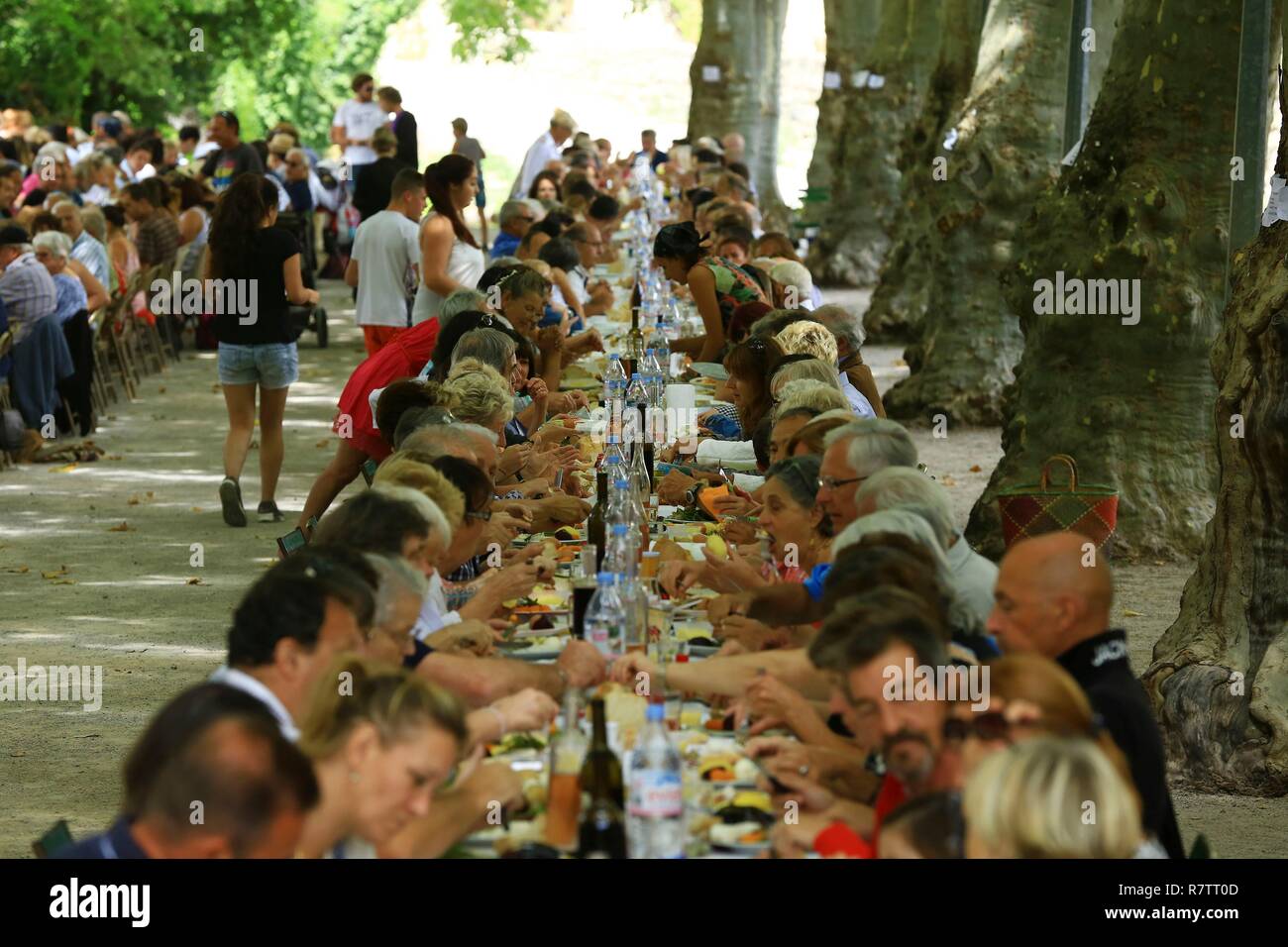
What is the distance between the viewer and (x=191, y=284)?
668 inches

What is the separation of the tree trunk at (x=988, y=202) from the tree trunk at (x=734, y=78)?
38.2ft

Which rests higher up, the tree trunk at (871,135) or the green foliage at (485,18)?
the green foliage at (485,18)

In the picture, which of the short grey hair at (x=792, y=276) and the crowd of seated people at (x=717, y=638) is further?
the short grey hair at (x=792, y=276)

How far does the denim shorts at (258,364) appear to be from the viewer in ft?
35.6

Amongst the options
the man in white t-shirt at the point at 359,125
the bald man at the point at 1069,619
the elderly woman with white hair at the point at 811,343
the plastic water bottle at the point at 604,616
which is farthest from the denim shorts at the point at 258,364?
the man in white t-shirt at the point at 359,125

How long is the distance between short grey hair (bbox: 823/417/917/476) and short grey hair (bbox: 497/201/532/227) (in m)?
9.00

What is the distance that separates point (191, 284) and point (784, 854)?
46.2 ft

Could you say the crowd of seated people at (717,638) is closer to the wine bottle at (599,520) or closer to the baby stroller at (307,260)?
the wine bottle at (599,520)

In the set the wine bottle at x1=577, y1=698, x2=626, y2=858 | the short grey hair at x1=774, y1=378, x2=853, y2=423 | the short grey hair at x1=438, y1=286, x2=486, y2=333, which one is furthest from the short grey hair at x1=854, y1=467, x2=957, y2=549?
the short grey hair at x1=438, y1=286, x2=486, y2=333

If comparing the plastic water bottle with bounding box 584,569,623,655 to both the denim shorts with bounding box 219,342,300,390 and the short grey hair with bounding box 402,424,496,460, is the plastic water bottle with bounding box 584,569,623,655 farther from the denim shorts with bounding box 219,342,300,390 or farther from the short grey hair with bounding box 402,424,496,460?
the denim shorts with bounding box 219,342,300,390

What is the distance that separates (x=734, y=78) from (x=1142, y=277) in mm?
17790

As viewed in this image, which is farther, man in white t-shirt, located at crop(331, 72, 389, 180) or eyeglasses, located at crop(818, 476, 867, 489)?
man in white t-shirt, located at crop(331, 72, 389, 180)

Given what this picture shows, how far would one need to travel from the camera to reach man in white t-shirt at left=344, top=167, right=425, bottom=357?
12.0m
